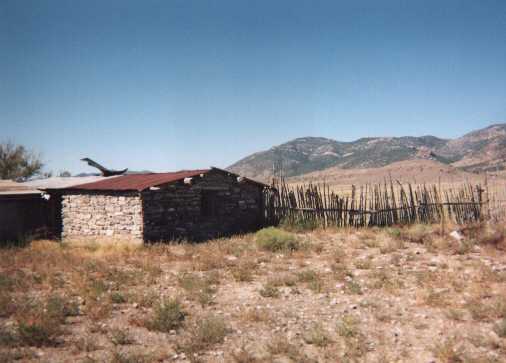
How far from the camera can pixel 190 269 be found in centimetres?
1021

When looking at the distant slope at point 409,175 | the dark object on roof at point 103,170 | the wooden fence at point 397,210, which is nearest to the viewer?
the wooden fence at point 397,210

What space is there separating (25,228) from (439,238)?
1567cm

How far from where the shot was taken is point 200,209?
52.0 feet

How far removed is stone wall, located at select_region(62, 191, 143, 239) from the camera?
13820mm

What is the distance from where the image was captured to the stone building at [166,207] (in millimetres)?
13852

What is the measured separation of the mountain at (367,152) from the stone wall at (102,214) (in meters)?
85.2

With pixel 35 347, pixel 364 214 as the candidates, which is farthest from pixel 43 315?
pixel 364 214

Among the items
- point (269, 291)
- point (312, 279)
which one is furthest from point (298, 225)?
point (269, 291)

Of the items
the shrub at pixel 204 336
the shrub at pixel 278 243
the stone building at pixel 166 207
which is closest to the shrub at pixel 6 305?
the shrub at pixel 204 336

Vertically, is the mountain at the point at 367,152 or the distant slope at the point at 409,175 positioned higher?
the mountain at the point at 367,152

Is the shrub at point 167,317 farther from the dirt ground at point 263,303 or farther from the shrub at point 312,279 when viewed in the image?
the shrub at point 312,279

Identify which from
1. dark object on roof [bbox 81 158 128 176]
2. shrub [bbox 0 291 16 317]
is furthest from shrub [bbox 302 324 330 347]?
dark object on roof [bbox 81 158 128 176]

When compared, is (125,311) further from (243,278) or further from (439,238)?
(439,238)

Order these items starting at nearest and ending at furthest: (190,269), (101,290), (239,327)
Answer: (239,327) → (101,290) → (190,269)
